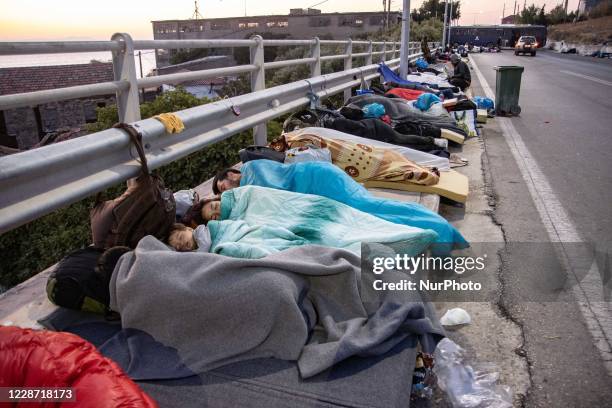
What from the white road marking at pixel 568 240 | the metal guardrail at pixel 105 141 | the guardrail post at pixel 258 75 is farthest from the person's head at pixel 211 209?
the guardrail post at pixel 258 75

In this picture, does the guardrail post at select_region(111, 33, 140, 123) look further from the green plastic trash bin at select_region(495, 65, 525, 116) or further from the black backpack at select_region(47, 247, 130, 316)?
the green plastic trash bin at select_region(495, 65, 525, 116)

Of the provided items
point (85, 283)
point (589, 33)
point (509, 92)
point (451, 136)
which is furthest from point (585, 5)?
point (85, 283)

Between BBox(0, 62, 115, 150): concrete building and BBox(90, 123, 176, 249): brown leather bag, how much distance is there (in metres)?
23.2

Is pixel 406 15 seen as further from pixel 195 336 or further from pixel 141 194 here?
pixel 195 336

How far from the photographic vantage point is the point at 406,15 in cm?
1266

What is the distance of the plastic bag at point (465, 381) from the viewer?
89.5 inches

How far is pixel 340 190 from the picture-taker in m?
4.02

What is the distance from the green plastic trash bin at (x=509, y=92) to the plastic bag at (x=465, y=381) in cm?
944

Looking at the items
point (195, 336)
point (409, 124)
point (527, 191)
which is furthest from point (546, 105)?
point (195, 336)

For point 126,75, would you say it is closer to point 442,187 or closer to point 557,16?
point 442,187

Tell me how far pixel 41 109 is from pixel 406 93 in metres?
25.5

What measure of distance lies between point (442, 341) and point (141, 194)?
6.32 feet

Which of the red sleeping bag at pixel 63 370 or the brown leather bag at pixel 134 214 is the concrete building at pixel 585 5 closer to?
the brown leather bag at pixel 134 214

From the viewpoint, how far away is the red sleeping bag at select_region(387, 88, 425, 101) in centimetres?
1009
